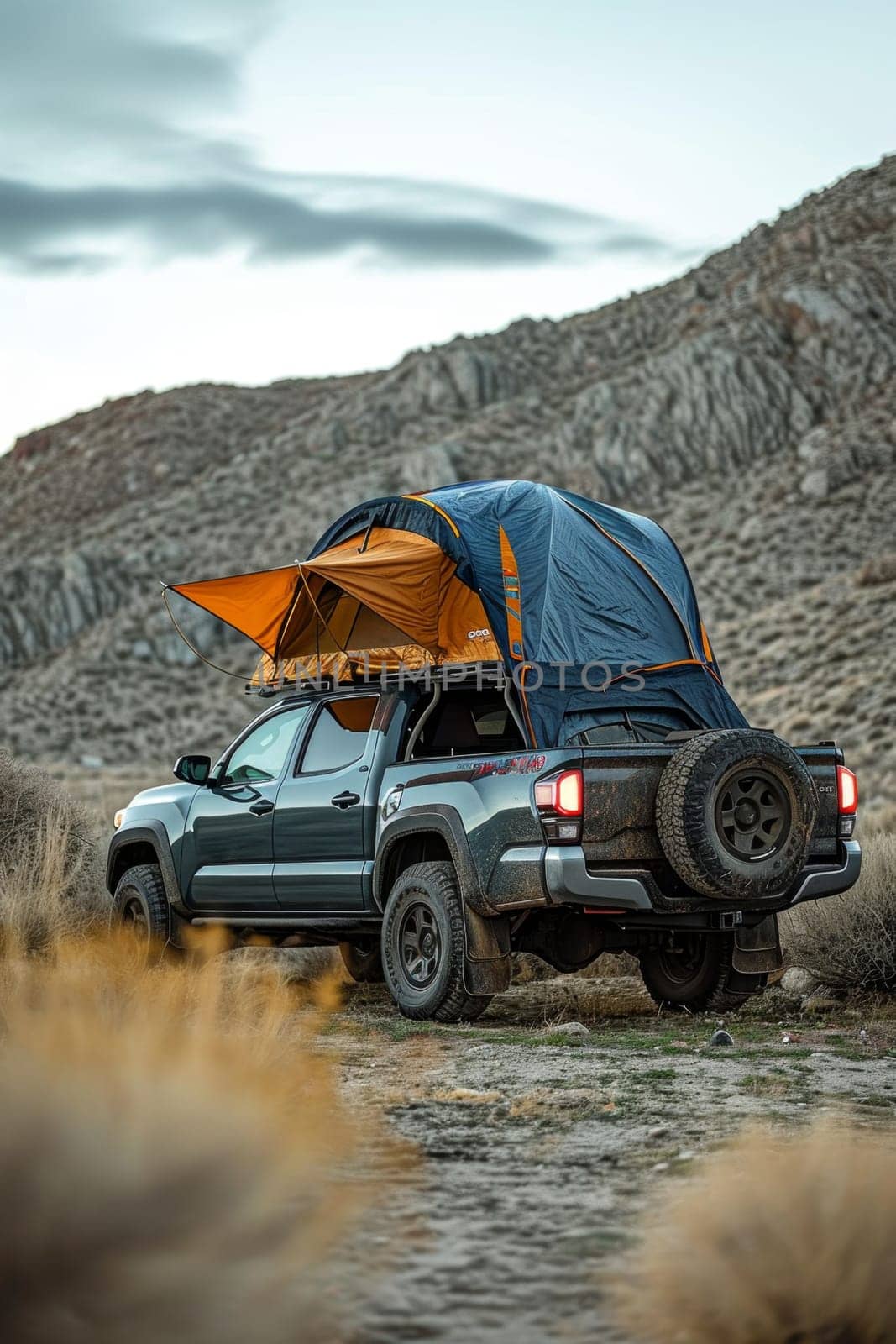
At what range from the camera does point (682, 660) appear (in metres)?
10.6

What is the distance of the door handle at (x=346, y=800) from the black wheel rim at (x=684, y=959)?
2.21m

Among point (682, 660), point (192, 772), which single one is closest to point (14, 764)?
point (192, 772)

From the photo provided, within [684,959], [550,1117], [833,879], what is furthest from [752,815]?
[550,1117]

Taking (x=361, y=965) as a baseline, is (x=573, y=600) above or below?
above

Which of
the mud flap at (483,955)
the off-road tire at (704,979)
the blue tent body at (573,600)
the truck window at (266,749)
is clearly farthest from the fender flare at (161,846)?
the off-road tire at (704,979)

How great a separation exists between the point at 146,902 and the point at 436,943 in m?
2.93

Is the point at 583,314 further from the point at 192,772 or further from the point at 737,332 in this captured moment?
the point at 192,772

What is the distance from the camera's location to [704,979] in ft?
31.6

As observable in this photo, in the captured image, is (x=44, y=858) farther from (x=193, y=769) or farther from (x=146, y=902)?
(x=193, y=769)

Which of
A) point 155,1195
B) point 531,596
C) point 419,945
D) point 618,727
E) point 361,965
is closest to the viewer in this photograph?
point 155,1195

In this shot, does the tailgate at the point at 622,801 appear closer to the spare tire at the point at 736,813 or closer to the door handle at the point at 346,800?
the spare tire at the point at 736,813

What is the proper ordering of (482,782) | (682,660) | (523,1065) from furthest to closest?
(682,660) → (482,782) → (523,1065)

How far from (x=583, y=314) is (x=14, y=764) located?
186ft

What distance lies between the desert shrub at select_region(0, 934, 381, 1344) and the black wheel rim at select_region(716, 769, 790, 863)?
375 cm
